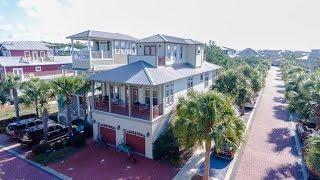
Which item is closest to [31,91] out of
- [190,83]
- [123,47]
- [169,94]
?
[169,94]

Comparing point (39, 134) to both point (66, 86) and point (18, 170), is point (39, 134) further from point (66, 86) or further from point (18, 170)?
point (66, 86)

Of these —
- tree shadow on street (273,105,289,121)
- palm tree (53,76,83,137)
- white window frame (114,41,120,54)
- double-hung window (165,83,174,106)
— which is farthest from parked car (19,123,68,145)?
tree shadow on street (273,105,289,121)

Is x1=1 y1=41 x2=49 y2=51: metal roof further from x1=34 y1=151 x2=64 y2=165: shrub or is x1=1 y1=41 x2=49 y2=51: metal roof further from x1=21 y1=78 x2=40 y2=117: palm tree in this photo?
x1=34 y1=151 x2=64 y2=165: shrub

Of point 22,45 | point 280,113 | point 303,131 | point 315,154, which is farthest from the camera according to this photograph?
point 22,45

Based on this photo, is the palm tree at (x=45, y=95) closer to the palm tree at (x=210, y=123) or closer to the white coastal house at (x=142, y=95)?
the white coastal house at (x=142, y=95)

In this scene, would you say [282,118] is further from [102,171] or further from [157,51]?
[102,171]

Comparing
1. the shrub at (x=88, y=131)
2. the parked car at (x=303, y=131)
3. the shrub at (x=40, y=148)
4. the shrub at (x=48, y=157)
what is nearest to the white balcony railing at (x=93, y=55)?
the shrub at (x=88, y=131)
